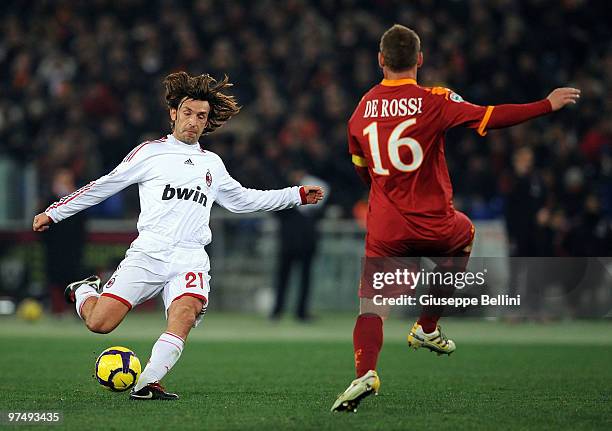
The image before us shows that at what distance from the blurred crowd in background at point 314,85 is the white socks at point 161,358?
366 inches

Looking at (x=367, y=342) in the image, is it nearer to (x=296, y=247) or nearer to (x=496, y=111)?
(x=496, y=111)

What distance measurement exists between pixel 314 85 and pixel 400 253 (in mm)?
13519

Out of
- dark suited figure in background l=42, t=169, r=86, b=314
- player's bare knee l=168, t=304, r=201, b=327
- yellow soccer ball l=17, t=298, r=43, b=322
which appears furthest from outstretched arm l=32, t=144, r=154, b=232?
dark suited figure in background l=42, t=169, r=86, b=314

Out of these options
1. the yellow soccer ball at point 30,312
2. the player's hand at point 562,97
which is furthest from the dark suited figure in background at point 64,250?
the player's hand at point 562,97

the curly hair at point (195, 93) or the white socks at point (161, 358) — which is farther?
the curly hair at point (195, 93)

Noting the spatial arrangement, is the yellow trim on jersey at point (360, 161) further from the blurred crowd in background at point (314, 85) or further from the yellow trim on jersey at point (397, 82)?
the blurred crowd in background at point (314, 85)

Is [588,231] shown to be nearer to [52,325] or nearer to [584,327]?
[584,327]

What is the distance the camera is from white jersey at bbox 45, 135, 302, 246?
7.64m

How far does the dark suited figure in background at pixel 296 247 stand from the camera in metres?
16.5

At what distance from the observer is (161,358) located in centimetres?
734

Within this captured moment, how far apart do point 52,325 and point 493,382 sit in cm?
909

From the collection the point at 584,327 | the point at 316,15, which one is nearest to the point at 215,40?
the point at 316,15

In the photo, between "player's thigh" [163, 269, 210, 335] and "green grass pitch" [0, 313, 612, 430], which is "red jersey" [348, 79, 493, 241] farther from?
"player's thigh" [163, 269, 210, 335]

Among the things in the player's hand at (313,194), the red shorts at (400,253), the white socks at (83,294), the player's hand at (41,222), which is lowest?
the white socks at (83,294)
